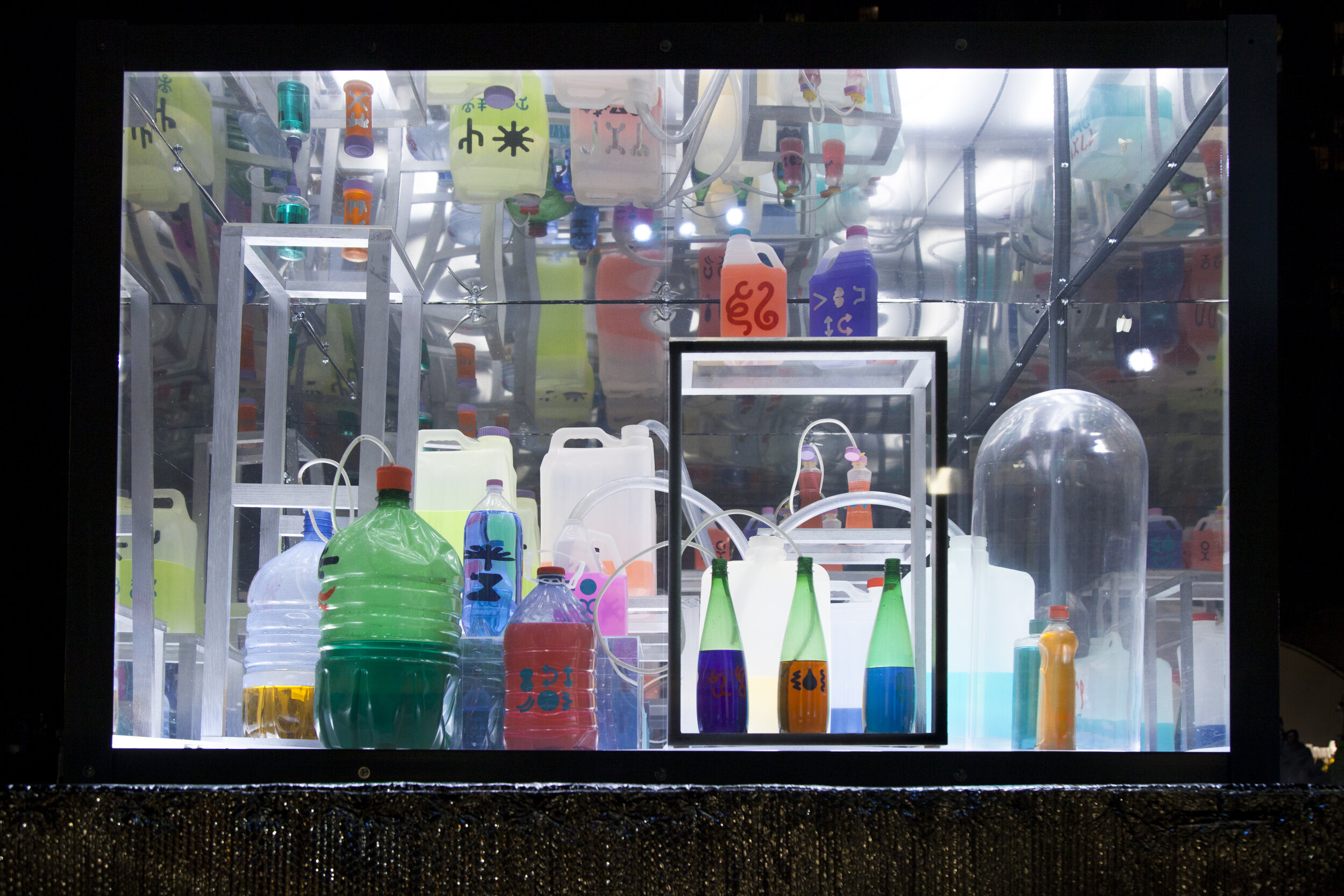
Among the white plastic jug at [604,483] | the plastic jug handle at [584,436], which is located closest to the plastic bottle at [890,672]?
the white plastic jug at [604,483]

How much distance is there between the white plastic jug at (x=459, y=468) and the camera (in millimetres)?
1617

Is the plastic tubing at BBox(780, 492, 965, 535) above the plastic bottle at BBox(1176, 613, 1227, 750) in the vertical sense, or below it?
above

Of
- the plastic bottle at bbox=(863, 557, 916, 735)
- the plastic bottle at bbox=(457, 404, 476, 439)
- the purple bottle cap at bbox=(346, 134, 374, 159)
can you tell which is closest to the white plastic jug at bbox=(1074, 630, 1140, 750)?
the plastic bottle at bbox=(863, 557, 916, 735)

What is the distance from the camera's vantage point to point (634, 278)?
5.71 ft

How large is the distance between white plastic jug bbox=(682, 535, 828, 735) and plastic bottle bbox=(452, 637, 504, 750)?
22 cm

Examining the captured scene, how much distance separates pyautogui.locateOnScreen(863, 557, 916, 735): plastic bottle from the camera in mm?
1283

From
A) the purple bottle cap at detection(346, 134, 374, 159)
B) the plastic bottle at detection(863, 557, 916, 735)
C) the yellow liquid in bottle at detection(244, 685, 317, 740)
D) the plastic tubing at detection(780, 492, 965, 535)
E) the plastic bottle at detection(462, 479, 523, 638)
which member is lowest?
the yellow liquid in bottle at detection(244, 685, 317, 740)

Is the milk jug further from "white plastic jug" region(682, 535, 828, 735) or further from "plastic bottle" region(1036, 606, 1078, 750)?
"plastic bottle" region(1036, 606, 1078, 750)

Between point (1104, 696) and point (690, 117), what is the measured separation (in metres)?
0.88

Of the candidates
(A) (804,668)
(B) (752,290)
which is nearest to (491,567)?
(A) (804,668)

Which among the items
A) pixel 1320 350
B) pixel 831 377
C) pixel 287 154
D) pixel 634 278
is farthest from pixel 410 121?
pixel 1320 350

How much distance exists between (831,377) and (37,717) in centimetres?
135

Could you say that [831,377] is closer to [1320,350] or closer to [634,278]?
[634,278]

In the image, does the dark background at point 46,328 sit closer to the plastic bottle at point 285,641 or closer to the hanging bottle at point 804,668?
the plastic bottle at point 285,641
